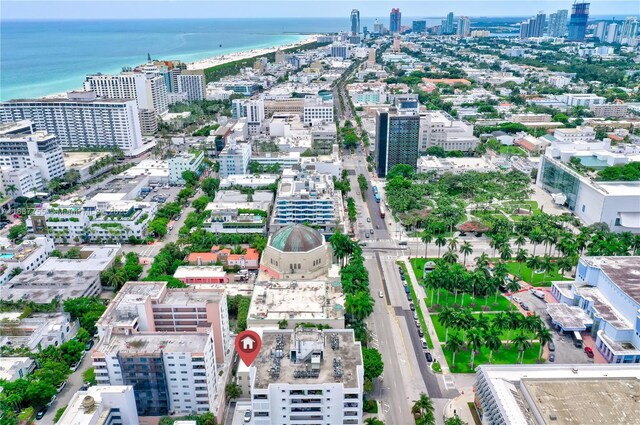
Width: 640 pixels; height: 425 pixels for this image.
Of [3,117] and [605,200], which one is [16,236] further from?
[605,200]

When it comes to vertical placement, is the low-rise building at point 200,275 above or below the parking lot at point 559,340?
above

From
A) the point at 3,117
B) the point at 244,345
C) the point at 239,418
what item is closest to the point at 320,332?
the point at 244,345

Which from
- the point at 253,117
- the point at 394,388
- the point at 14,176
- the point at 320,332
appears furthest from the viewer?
the point at 253,117

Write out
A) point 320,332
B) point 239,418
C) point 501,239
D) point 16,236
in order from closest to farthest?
1. point 320,332
2. point 239,418
3. point 501,239
4. point 16,236

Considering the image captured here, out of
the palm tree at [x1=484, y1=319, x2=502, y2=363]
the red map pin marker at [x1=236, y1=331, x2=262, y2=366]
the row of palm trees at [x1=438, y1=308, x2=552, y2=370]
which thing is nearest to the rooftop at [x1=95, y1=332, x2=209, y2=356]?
the red map pin marker at [x1=236, y1=331, x2=262, y2=366]

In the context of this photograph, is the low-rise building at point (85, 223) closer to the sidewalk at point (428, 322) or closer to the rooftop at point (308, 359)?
the sidewalk at point (428, 322)

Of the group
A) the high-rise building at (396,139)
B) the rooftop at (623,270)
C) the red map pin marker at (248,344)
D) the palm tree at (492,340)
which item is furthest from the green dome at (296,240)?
the high-rise building at (396,139)

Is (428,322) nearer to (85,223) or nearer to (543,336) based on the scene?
(543,336)
